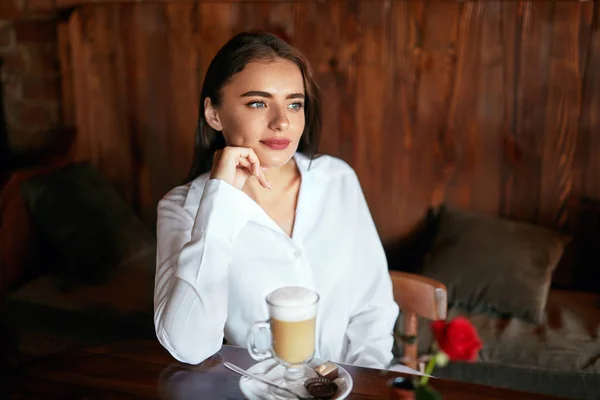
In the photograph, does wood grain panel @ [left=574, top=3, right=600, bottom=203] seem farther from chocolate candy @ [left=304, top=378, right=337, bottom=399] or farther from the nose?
chocolate candy @ [left=304, top=378, right=337, bottom=399]

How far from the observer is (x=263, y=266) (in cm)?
144

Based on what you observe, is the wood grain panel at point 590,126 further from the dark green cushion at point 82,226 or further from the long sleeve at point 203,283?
the dark green cushion at point 82,226

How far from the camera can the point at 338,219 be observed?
157 centimetres

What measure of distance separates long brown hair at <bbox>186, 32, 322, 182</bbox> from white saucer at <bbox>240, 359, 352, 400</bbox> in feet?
1.94

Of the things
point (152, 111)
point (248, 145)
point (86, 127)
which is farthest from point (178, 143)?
point (248, 145)

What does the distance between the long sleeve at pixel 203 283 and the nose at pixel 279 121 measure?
0.59 feet

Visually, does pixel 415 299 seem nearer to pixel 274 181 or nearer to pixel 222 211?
pixel 274 181

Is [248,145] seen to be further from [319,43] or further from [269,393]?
[319,43]

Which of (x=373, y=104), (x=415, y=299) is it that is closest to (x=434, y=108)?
(x=373, y=104)

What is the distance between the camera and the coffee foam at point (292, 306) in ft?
3.32

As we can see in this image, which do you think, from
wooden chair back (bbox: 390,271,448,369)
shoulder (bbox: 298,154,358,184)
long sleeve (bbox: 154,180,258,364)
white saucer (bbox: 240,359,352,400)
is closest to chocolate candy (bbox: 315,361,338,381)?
white saucer (bbox: 240,359,352,400)

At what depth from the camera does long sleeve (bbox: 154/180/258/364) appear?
1191 mm

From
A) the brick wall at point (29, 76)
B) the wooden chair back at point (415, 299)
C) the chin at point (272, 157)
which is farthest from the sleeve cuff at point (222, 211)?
the brick wall at point (29, 76)

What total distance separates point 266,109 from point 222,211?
283 mm
